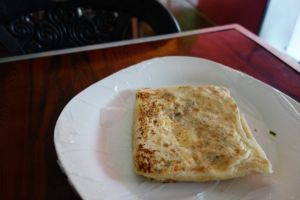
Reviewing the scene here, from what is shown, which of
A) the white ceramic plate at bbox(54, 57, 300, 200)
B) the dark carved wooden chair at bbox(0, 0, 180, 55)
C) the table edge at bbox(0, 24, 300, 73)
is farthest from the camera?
the dark carved wooden chair at bbox(0, 0, 180, 55)

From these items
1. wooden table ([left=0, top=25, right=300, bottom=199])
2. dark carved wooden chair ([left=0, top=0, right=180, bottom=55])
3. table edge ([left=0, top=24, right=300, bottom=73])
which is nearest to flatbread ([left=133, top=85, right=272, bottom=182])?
wooden table ([left=0, top=25, right=300, bottom=199])

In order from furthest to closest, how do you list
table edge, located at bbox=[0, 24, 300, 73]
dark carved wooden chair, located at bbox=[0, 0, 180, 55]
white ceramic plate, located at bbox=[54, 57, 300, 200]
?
dark carved wooden chair, located at bbox=[0, 0, 180, 55], table edge, located at bbox=[0, 24, 300, 73], white ceramic plate, located at bbox=[54, 57, 300, 200]

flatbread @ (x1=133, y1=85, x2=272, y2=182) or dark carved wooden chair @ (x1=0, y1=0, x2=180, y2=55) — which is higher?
dark carved wooden chair @ (x1=0, y1=0, x2=180, y2=55)

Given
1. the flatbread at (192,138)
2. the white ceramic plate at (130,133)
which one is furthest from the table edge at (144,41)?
the flatbread at (192,138)

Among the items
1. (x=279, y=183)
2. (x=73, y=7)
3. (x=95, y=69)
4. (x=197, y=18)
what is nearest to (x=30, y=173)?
(x=95, y=69)

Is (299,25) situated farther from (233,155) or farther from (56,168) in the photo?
(56,168)

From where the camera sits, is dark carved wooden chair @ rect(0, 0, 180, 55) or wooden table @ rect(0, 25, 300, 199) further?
dark carved wooden chair @ rect(0, 0, 180, 55)

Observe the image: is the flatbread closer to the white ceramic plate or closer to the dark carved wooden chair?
the white ceramic plate
